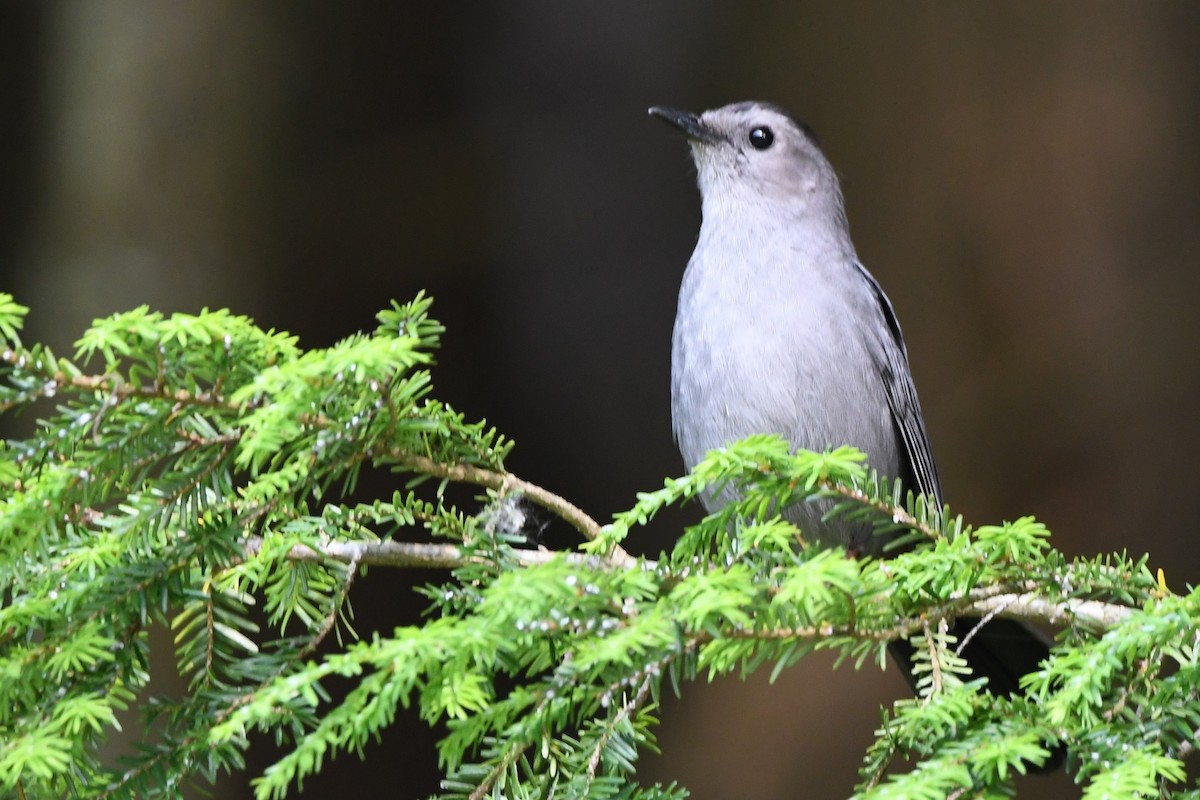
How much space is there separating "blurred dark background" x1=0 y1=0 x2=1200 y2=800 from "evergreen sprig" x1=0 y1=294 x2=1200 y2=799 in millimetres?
2282

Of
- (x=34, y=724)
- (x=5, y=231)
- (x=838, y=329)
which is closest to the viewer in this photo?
(x=34, y=724)

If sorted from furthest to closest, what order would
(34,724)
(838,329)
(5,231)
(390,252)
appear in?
(390,252) < (5,231) < (838,329) < (34,724)

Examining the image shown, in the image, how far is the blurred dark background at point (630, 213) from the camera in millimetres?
3141

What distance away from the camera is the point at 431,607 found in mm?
940

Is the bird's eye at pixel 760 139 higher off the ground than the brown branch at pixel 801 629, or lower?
higher

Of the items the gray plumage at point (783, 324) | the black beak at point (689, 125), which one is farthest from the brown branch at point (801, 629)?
the black beak at point (689, 125)

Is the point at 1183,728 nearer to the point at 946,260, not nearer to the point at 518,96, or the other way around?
the point at 946,260

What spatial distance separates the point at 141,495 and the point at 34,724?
0.19 metres

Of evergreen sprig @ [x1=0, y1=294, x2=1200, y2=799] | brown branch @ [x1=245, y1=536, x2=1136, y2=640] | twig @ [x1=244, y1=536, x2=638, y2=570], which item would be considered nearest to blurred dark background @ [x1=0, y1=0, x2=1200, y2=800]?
brown branch @ [x1=245, y1=536, x2=1136, y2=640]

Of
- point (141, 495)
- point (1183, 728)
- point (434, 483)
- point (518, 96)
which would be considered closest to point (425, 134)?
point (518, 96)

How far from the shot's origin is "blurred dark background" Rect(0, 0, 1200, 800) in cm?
314

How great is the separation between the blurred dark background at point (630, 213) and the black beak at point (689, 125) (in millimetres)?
1229

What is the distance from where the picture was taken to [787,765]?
3.25m

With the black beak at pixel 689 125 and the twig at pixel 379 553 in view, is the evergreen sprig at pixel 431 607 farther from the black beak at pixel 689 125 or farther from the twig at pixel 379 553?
the black beak at pixel 689 125
